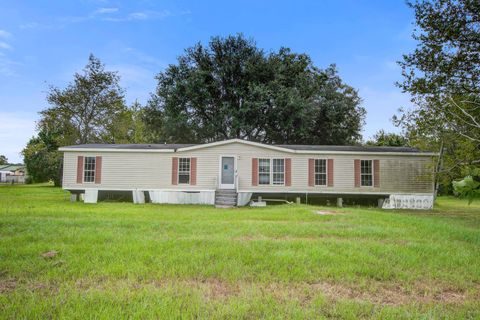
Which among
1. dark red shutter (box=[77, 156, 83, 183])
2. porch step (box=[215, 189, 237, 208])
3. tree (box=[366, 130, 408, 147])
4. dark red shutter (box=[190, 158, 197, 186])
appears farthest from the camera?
tree (box=[366, 130, 408, 147])

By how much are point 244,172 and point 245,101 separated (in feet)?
32.5

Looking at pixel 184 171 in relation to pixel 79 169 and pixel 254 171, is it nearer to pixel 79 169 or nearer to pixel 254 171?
pixel 254 171

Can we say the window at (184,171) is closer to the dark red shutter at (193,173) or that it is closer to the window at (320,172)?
the dark red shutter at (193,173)

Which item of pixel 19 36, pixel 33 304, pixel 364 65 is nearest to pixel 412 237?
pixel 33 304

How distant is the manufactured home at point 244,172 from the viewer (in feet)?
57.0

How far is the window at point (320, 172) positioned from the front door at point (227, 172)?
4.80 meters

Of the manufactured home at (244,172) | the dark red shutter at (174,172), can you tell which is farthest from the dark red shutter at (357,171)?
the dark red shutter at (174,172)

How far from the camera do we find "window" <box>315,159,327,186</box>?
17452 mm

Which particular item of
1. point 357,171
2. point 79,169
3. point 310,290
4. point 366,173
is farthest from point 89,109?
point 310,290

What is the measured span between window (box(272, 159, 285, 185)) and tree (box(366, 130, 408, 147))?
19.1 metres

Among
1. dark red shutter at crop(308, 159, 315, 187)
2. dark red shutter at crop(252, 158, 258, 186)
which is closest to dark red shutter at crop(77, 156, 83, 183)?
dark red shutter at crop(252, 158, 258, 186)

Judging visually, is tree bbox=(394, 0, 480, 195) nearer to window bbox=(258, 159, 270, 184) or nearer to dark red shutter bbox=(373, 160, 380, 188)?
dark red shutter bbox=(373, 160, 380, 188)

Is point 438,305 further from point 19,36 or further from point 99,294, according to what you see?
point 19,36

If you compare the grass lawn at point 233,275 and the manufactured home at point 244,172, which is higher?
the manufactured home at point 244,172
